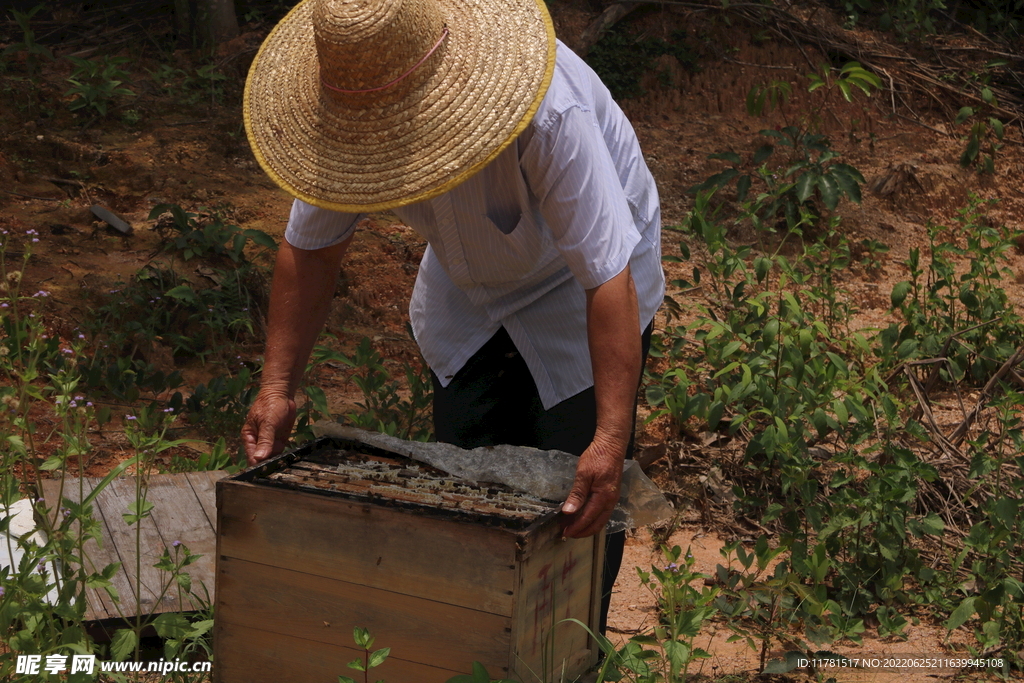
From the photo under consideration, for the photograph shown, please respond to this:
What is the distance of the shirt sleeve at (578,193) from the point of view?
6.19 feet

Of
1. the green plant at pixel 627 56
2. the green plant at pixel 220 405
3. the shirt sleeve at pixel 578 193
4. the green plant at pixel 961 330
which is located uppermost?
the shirt sleeve at pixel 578 193

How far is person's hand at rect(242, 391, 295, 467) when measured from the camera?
2195mm

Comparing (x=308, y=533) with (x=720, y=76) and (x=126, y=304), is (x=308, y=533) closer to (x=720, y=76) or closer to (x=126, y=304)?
(x=126, y=304)

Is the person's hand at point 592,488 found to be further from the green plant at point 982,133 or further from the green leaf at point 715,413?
the green plant at point 982,133

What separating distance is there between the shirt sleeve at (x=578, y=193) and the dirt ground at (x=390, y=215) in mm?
1493

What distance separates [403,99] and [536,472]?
79 cm

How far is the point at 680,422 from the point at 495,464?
1926mm

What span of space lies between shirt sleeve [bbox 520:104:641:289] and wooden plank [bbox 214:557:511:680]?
2.24ft

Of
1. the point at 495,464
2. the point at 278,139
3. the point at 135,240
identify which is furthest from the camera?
the point at 135,240

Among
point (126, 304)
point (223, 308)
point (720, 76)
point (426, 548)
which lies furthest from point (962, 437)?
point (720, 76)

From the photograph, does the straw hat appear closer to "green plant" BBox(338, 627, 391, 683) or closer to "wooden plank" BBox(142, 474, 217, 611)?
"green plant" BBox(338, 627, 391, 683)

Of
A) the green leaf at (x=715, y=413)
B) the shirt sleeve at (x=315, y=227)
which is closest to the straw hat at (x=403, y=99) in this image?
the shirt sleeve at (x=315, y=227)

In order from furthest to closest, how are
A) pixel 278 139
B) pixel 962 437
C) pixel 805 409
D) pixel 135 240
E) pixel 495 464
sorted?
1. pixel 135 240
2. pixel 962 437
3. pixel 805 409
4. pixel 495 464
5. pixel 278 139

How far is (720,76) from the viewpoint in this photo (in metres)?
7.48
